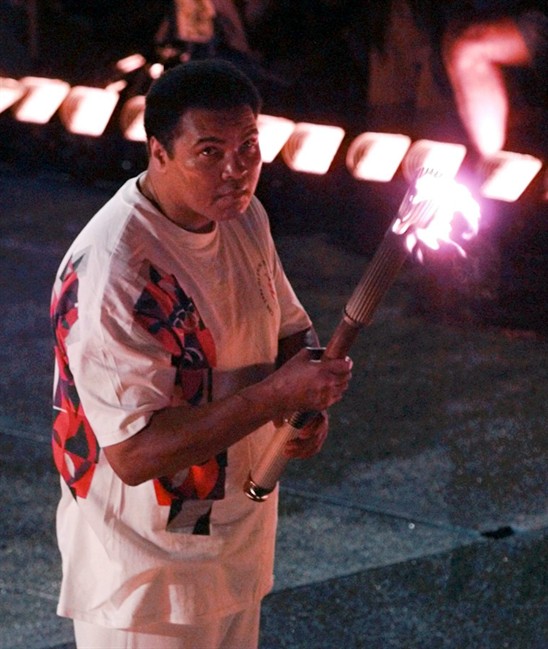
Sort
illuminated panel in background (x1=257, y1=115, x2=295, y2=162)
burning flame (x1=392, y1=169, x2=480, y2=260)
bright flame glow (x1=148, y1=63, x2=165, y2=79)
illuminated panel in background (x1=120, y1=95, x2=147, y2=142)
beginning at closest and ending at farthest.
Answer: burning flame (x1=392, y1=169, x2=480, y2=260), illuminated panel in background (x1=257, y1=115, x2=295, y2=162), illuminated panel in background (x1=120, y1=95, x2=147, y2=142), bright flame glow (x1=148, y1=63, x2=165, y2=79)

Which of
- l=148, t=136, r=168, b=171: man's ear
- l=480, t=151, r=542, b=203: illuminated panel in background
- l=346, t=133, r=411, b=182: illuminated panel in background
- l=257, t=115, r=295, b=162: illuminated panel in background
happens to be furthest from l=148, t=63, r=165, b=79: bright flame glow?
l=148, t=136, r=168, b=171: man's ear

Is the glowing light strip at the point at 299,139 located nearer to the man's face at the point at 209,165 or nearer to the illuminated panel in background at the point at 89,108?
Answer: the illuminated panel in background at the point at 89,108

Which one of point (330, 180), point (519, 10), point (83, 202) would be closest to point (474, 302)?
point (519, 10)

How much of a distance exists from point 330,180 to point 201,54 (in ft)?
5.32

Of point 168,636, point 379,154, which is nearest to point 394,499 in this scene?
point 168,636

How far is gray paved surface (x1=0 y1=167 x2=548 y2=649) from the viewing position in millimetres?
3891

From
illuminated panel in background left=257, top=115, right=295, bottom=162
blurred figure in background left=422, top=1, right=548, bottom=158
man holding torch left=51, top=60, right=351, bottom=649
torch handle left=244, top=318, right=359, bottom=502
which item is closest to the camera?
man holding torch left=51, top=60, right=351, bottom=649

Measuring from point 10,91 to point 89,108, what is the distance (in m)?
1.39

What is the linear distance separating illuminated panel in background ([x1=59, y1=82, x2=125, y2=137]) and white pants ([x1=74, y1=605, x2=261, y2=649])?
348 inches

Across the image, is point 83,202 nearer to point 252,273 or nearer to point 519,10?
point 519,10

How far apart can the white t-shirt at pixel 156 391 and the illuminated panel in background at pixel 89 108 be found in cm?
859

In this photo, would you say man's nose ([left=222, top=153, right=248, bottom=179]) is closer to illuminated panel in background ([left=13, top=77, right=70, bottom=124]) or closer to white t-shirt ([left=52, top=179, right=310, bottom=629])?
white t-shirt ([left=52, top=179, right=310, bottom=629])

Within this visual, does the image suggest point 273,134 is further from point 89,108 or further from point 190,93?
point 190,93

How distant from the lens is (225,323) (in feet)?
7.31
